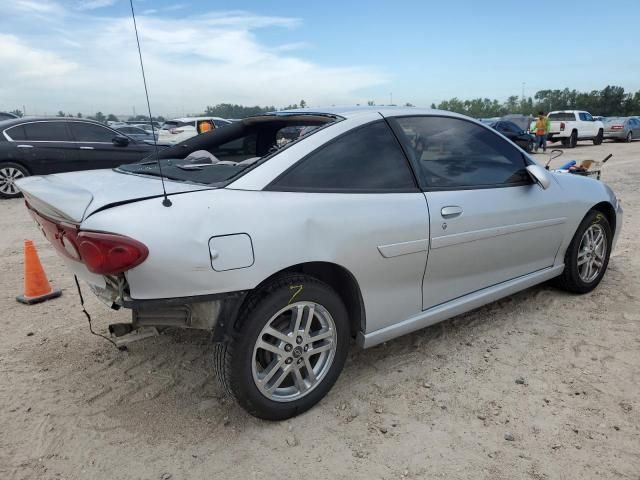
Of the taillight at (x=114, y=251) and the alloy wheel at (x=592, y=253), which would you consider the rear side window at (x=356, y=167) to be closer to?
the taillight at (x=114, y=251)

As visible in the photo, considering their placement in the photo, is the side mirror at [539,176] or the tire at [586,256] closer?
the side mirror at [539,176]

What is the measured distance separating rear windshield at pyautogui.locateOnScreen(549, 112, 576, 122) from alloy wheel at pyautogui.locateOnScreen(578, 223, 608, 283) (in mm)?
21130

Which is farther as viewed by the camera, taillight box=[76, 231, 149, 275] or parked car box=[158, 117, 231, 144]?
parked car box=[158, 117, 231, 144]

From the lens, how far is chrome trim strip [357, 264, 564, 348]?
108 inches

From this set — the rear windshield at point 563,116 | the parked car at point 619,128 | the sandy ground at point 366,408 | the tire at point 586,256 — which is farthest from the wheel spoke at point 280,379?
the parked car at point 619,128

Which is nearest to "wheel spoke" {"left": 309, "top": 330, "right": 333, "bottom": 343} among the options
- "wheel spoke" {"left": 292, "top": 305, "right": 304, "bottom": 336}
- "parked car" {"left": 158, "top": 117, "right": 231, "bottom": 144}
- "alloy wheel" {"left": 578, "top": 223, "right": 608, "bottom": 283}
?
"wheel spoke" {"left": 292, "top": 305, "right": 304, "bottom": 336}

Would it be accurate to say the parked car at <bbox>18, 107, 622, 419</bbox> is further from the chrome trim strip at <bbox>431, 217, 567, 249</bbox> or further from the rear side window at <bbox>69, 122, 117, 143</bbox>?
the rear side window at <bbox>69, 122, 117, 143</bbox>

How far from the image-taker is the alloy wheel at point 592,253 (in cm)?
400

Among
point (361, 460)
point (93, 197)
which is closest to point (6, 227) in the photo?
point (93, 197)

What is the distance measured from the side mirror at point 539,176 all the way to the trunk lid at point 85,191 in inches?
88.7

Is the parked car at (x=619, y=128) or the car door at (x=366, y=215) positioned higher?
the car door at (x=366, y=215)

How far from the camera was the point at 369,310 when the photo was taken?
2.68 meters

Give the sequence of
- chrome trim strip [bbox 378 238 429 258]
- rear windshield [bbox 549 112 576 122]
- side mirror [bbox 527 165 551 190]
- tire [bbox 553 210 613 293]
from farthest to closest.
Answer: rear windshield [bbox 549 112 576 122], tire [bbox 553 210 613 293], side mirror [bbox 527 165 551 190], chrome trim strip [bbox 378 238 429 258]

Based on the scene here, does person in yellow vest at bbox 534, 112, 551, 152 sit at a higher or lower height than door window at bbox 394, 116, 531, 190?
lower
